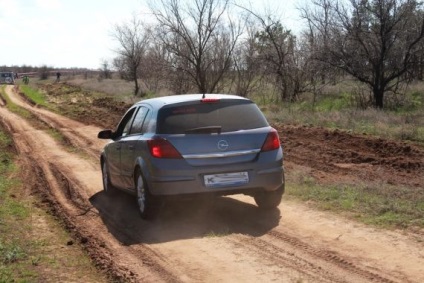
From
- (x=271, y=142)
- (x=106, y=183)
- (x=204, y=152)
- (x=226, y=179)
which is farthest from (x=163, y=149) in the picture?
(x=106, y=183)

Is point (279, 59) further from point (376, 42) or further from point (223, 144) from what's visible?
point (223, 144)

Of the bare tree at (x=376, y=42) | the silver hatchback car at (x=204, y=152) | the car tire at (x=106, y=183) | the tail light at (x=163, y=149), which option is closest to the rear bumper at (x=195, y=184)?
the silver hatchback car at (x=204, y=152)

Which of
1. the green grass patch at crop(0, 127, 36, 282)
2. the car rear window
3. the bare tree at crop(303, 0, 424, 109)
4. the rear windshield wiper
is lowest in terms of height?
the green grass patch at crop(0, 127, 36, 282)

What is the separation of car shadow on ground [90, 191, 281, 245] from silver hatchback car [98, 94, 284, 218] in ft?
0.81

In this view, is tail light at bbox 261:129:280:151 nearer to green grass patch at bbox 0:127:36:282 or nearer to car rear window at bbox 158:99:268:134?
car rear window at bbox 158:99:268:134

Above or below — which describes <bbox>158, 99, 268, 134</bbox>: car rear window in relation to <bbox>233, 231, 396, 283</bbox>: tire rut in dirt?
above

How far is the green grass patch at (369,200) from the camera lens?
6.27 m

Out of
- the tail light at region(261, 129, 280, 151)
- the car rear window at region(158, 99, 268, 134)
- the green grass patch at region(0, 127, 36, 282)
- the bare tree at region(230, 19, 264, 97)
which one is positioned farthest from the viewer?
the bare tree at region(230, 19, 264, 97)

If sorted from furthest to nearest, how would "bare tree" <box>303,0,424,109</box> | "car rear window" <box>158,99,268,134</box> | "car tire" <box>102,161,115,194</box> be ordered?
"bare tree" <box>303,0,424,109</box>
"car tire" <box>102,161,115,194</box>
"car rear window" <box>158,99,268,134</box>

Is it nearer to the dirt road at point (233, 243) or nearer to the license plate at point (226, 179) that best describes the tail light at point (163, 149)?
the license plate at point (226, 179)

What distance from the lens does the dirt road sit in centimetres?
469

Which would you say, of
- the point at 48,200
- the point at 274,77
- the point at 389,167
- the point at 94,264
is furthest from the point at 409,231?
the point at 274,77

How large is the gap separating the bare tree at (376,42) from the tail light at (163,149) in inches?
585

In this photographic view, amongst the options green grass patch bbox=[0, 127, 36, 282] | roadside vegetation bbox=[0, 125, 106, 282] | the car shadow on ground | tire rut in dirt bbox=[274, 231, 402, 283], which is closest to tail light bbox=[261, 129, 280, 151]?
the car shadow on ground
